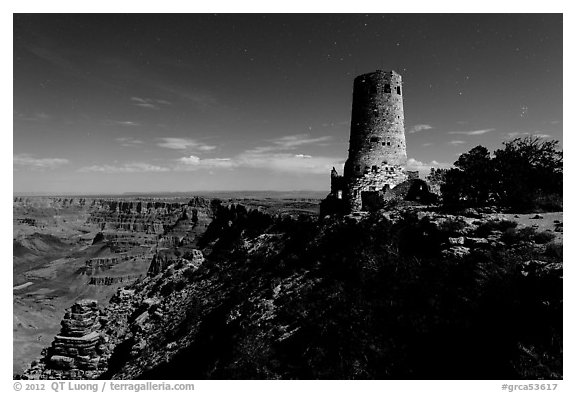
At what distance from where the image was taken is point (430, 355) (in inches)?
376

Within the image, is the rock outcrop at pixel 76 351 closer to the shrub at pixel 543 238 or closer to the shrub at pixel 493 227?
the shrub at pixel 493 227

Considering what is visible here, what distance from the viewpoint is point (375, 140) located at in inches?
853

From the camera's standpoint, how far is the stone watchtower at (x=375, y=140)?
21375 millimetres

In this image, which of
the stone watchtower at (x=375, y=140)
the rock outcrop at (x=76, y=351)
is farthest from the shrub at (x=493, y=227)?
the rock outcrop at (x=76, y=351)

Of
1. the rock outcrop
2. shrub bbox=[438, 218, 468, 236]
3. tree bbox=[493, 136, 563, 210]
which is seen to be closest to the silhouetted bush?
tree bbox=[493, 136, 563, 210]

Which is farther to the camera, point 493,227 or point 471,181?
point 471,181

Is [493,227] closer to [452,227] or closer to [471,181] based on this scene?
[452,227]

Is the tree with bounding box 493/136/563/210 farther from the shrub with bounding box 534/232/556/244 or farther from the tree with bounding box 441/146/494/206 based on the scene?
the shrub with bounding box 534/232/556/244

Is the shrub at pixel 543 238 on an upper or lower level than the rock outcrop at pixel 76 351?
upper

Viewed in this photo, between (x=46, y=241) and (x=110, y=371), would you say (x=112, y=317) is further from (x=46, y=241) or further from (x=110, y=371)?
(x=46, y=241)

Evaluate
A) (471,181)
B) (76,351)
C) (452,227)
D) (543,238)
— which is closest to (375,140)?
(471,181)

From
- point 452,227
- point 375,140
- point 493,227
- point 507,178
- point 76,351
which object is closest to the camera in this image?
point 493,227

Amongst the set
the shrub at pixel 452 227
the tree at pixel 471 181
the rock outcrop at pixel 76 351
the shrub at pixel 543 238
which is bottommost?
the rock outcrop at pixel 76 351
